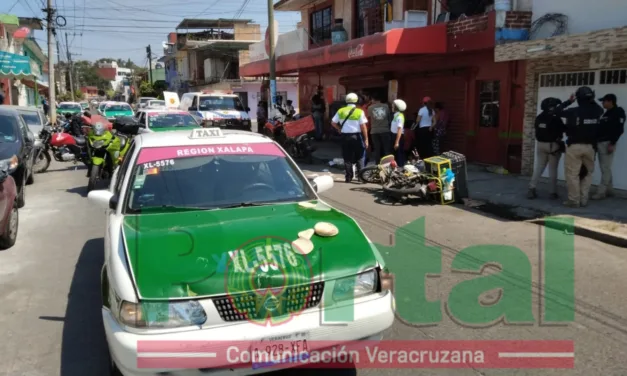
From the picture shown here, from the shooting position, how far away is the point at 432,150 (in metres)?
13.3

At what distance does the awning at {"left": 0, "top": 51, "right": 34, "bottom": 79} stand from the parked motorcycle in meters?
14.2

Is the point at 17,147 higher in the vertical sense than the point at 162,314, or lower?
higher

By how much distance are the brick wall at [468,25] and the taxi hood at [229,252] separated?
943 centimetres

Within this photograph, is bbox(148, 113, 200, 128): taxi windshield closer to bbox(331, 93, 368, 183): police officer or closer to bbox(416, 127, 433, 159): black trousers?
bbox(331, 93, 368, 183): police officer

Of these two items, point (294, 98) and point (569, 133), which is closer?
point (569, 133)

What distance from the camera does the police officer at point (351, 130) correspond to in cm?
1120

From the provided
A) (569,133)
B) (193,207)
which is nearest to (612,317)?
(193,207)

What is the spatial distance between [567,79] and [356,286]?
891cm

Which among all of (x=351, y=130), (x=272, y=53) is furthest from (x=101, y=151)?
(x=272, y=53)

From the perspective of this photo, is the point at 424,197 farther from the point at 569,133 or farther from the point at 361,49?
the point at 361,49

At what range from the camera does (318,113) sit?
858 inches

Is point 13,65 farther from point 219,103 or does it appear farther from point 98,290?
point 98,290

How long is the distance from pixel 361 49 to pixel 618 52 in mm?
6387

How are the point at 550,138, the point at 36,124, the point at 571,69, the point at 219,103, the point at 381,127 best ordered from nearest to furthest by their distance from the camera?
the point at 550,138, the point at 571,69, the point at 381,127, the point at 36,124, the point at 219,103
